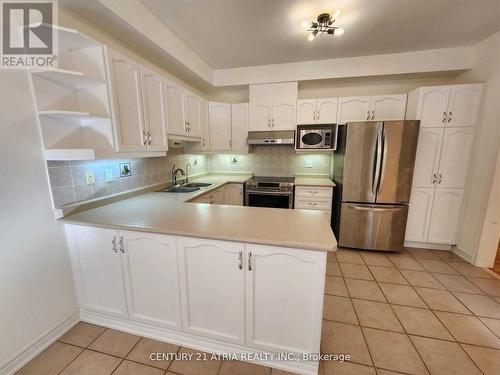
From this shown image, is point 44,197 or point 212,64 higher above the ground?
point 212,64

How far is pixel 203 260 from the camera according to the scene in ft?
4.47

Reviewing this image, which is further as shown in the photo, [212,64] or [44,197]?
[212,64]

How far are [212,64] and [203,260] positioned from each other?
9.53 ft

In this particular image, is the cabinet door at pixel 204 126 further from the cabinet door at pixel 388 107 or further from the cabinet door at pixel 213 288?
the cabinet door at pixel 388 107

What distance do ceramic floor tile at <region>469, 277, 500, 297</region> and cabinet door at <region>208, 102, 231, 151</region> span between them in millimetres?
3509

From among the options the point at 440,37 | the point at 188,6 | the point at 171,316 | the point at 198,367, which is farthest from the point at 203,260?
the point at 440,37

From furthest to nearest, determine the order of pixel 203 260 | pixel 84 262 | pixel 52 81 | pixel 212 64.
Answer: pixel 212 64, pixel 84 262, pixel 52 81, pixel 203 260

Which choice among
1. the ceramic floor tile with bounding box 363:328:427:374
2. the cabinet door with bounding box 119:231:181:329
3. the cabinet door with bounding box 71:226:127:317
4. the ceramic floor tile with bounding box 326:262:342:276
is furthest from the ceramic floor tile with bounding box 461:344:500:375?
the cabinet door with bounding box 71:226:127:317

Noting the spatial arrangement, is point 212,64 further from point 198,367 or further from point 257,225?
point 198,367

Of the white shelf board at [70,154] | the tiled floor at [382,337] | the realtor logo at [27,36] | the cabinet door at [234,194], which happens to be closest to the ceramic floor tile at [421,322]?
the tiled floor at [382,337]

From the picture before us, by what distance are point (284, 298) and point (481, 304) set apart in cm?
208

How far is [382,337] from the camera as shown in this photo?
1586 millimetres

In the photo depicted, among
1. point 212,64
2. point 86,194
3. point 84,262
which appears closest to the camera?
point 84,262

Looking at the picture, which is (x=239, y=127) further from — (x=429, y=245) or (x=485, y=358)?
(x=485, y=358)
